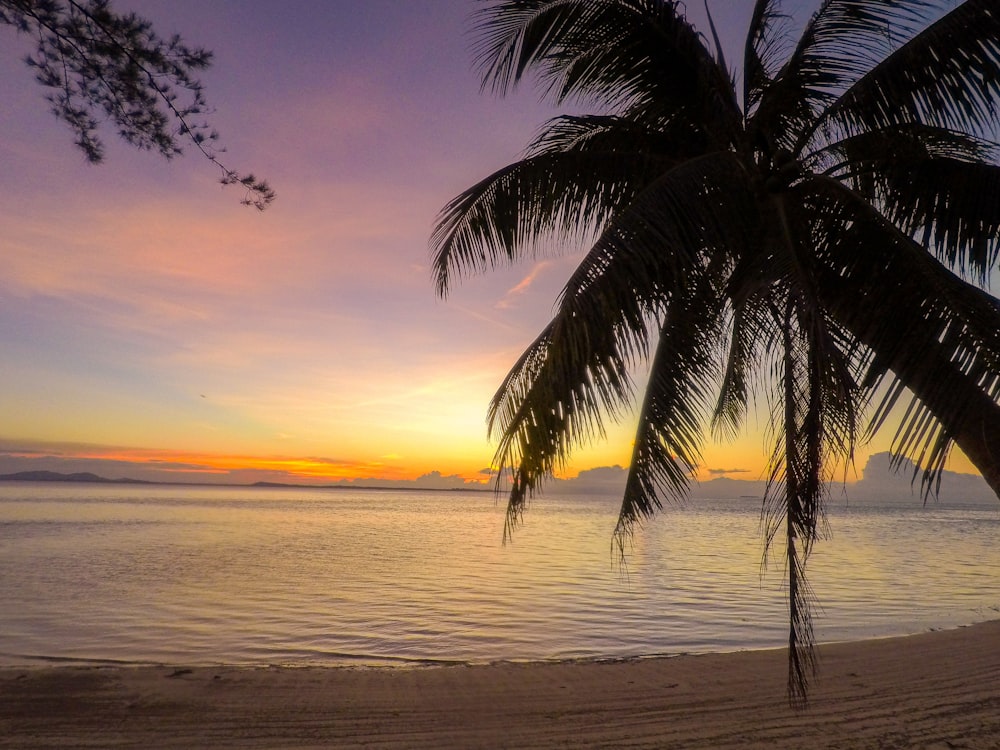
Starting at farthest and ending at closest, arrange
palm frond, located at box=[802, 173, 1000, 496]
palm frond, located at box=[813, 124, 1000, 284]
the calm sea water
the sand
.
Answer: the calm sea water → the sand → palm frond, located at box=[813, 124, 1000, 284] → palm frond, located at box=[802, 173, 1000, 496]

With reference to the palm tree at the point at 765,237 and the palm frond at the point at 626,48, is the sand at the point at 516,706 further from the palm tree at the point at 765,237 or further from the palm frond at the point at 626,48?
the palm frond at the point at 626,48

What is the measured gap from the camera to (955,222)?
5.00 m

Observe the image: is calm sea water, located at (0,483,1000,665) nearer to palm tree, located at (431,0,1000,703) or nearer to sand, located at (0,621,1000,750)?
sand, located at (0,621,1000,750)

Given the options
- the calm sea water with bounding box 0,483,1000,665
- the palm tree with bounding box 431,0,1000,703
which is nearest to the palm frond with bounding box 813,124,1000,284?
the palm tree with bounding box 431,0,1000,703

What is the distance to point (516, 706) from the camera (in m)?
6.81

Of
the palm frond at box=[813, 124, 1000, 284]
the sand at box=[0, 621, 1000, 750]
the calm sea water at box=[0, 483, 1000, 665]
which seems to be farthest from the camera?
the calm sea water at box=[0, 483, 1000, 665]

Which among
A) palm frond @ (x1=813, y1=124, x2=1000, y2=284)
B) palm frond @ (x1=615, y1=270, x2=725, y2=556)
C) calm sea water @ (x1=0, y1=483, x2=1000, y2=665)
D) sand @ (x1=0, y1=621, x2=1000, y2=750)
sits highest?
palm frond @ (x1=813, y1=124, x2=1000, y2=284)

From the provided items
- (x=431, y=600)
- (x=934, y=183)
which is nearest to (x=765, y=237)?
(x=934, y=183)

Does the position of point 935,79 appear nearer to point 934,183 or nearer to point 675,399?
point 934,183

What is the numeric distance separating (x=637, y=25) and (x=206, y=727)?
23.6ft

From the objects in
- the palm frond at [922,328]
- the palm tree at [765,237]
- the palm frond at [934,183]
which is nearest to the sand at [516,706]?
the palm tree at [765,237]

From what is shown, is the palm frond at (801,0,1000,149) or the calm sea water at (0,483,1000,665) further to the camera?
the calm sea water at (0,483,1000,665)

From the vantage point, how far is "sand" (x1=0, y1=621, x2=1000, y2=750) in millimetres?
5770

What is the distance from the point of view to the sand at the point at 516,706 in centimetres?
577
